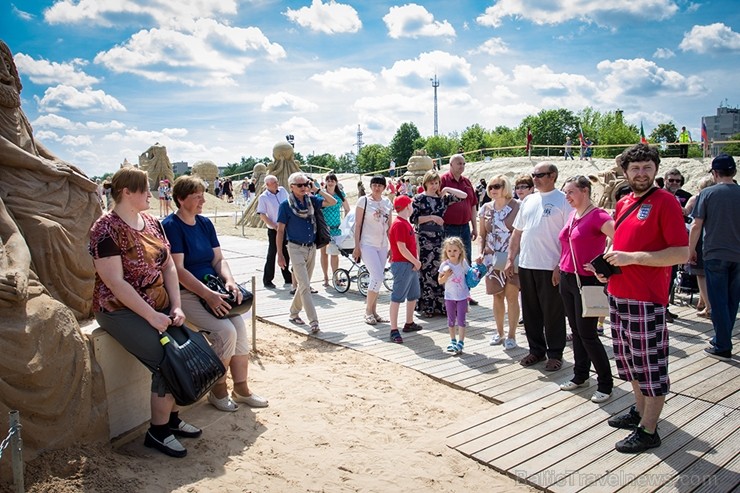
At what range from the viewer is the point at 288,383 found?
498 centimetres

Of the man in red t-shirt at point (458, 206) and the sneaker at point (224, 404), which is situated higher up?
the man in red t-shirt at point (458, 206)

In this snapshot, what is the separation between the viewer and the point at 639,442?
3.51m

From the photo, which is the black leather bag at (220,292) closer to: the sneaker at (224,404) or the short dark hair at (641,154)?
the sneaker at (224,404)

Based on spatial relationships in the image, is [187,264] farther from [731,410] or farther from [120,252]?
[731,410]

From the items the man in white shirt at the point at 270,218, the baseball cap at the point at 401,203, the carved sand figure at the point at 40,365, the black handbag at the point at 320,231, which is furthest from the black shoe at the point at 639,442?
the man in white shirt at the point at 270,218

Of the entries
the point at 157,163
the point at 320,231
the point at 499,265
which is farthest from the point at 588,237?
the point at 157,163

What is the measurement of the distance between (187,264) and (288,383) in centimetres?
150

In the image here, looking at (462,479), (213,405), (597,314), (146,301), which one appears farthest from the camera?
(213,405)

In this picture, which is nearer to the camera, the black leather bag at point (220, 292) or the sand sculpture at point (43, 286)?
the sand sculpture at point (43, 286)

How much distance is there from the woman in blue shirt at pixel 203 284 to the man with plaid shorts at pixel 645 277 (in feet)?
8.97

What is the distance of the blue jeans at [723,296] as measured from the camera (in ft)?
17.3

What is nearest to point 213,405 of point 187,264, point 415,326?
point 187,264

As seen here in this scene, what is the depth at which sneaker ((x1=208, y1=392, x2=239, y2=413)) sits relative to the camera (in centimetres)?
427

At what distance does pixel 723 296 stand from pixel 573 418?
246 cm
